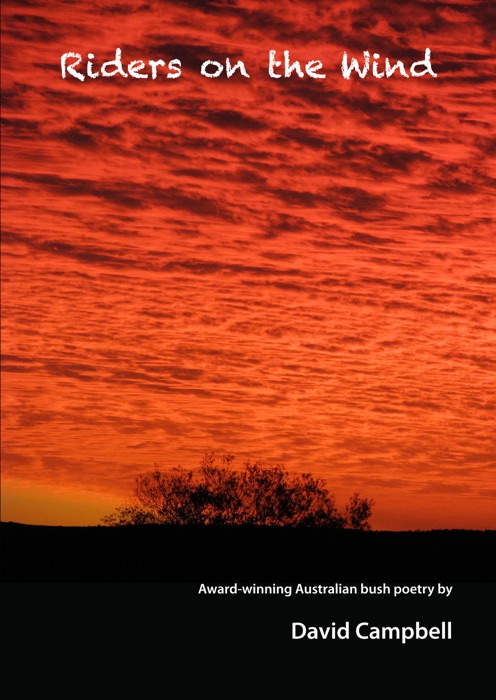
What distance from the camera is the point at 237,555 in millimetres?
34312

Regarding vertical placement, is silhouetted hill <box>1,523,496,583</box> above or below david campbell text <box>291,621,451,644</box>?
above

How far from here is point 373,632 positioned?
20.6 m

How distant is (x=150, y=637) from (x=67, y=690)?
298 cm

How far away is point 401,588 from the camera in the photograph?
85.5ft

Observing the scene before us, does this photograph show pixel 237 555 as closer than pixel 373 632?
No

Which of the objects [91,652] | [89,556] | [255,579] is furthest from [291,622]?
[89,556]

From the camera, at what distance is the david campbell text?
20.4 meters

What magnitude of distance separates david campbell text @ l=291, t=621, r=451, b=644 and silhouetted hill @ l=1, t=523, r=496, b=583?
7.95m

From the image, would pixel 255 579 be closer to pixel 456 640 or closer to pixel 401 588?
pixel 401 588

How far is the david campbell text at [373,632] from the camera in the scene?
20.4m

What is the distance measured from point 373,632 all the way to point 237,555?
46.1 ft

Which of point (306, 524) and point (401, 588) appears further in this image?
point (306, 524)

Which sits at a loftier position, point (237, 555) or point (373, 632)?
point (237, 555)

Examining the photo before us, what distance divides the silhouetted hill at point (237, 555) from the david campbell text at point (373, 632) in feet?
26.1
